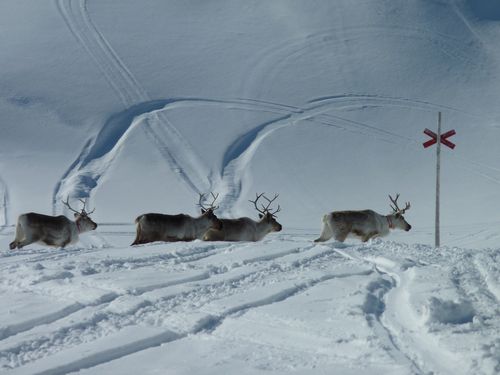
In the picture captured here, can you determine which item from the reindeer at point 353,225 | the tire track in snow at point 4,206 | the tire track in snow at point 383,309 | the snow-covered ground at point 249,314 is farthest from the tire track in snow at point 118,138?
the tire track in snow at point 383,309

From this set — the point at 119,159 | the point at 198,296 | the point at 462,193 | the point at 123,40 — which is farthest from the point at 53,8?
the point at 198,296

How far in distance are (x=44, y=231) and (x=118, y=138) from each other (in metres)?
20.0

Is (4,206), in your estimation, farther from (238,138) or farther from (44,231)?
(44,231)

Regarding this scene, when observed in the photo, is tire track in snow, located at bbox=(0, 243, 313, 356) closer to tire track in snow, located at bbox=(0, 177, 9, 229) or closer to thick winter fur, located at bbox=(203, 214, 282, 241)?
thick winter fur, located at bbox=(203, 214, 282, 241)

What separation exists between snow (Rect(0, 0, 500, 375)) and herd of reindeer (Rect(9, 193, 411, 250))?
2878 millimetres

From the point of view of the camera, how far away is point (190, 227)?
14523 millimetres

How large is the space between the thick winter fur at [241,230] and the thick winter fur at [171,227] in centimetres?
17

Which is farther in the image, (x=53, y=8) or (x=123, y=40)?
(x=53, y=8)

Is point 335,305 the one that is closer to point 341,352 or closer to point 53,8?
point 341,352

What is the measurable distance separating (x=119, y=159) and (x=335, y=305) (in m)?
25.0

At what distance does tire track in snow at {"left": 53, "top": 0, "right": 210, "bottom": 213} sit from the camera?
28312 millimetres

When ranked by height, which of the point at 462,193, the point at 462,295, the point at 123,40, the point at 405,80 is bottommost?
the point at 462,295

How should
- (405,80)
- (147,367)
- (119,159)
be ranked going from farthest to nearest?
1. (405,80)
2. (119,159)
3. (147,367)

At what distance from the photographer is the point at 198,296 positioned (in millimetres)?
6953
